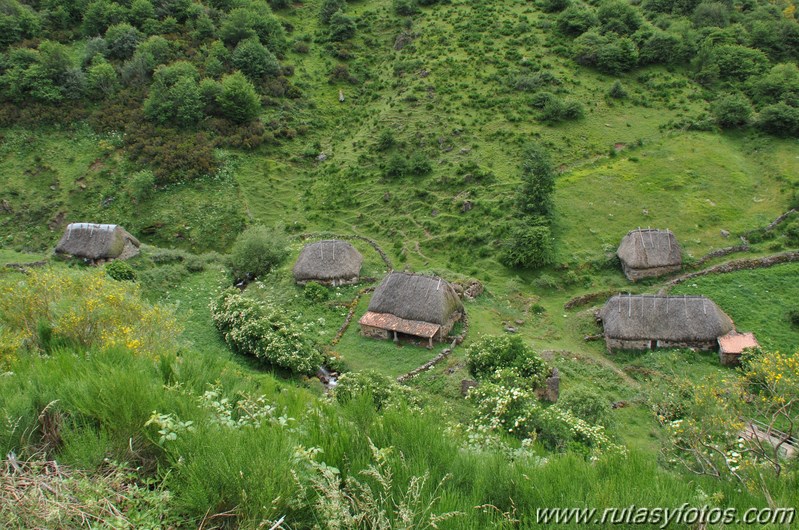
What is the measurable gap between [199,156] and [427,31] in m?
27.1

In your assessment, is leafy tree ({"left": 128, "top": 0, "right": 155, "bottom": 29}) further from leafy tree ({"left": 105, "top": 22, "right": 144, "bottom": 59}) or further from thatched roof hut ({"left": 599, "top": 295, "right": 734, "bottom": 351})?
thatched roof hut ({"left": 599, "top": 295, "right": 734, "bottom": 351})

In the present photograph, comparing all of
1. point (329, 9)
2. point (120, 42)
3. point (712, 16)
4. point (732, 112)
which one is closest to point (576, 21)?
point (712, 16)

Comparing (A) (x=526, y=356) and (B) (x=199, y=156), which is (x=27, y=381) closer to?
(A) (x=526, y=356)

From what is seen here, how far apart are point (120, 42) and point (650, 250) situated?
48093 millimetres

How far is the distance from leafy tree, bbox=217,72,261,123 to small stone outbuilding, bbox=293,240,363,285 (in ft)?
64.5

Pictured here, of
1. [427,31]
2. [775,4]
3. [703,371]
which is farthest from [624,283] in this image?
[775,4]

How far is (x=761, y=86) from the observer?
41.8 metres

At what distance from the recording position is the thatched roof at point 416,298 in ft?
79.9

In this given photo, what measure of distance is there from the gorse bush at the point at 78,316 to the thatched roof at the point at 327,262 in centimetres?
1541

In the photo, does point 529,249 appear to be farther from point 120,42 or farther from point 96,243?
point 120,42

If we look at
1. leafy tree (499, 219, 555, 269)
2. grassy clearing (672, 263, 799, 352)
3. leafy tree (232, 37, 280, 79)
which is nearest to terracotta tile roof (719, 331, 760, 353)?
grassy clearing (672, 263, 799, 352)

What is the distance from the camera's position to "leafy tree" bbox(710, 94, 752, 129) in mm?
38812

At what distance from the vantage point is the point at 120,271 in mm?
27531

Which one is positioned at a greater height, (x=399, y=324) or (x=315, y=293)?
(x=399, y=324)
